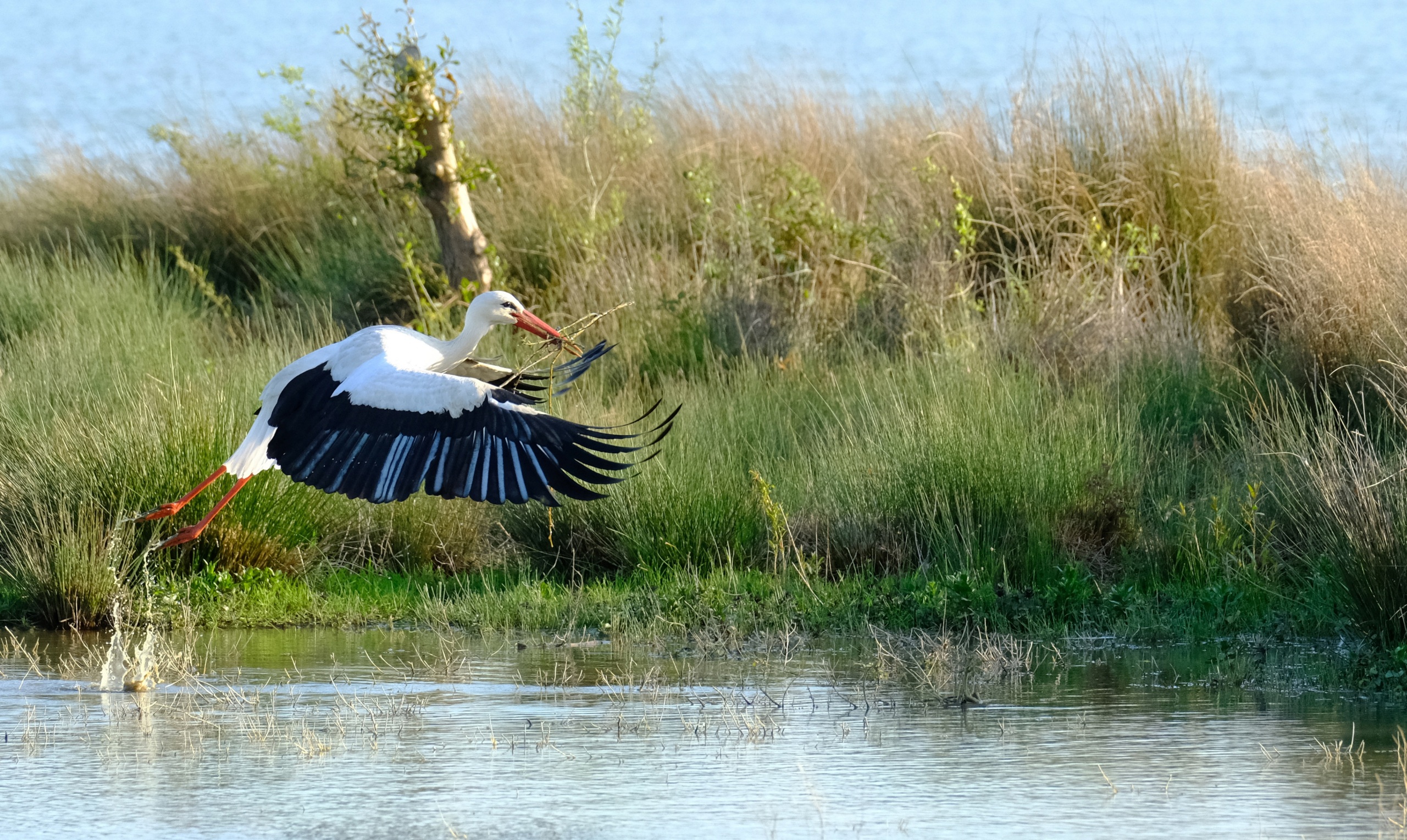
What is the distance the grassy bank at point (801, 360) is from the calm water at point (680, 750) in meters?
0.99

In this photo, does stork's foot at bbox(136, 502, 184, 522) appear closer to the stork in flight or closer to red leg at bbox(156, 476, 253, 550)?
red leg at bbox(156, 476, 253, 550)

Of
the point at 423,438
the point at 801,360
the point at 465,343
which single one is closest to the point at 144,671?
the point at 423,438

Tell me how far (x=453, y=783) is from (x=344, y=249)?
35.3ft

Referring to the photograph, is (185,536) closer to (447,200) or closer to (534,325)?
(534,325)

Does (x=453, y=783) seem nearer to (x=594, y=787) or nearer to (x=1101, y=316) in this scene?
(x=594, y=787)

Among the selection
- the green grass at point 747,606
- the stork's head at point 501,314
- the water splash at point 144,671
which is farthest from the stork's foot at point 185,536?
the stork's head at point 501,314

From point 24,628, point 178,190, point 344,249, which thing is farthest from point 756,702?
point 178,190

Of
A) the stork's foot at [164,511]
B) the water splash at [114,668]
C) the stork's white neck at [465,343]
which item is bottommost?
the water splash at [114,668]

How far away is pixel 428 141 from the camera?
44.5ft

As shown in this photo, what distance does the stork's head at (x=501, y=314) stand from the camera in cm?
802

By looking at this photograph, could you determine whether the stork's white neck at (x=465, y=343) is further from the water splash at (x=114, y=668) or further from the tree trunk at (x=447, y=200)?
the tree trunk at (x=447, y=200)

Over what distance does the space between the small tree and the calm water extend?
6.57 metres

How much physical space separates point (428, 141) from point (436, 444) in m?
7.28

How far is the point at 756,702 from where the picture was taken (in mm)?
6461
